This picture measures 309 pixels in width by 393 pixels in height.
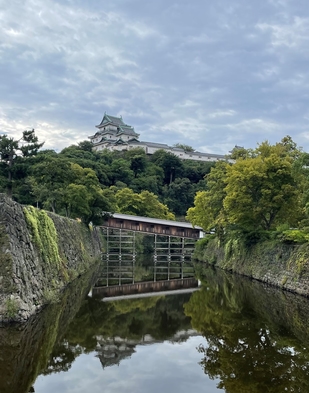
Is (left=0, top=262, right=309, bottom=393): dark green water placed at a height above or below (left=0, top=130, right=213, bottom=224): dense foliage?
below

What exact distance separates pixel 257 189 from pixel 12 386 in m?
20.8

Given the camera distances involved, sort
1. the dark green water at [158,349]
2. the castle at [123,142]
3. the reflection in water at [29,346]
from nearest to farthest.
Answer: the reflection in water at [29,346], the dark green water at [158,349], the castle at [123,142]

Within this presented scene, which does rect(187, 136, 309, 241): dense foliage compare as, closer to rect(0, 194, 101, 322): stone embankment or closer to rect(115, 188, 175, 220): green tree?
rect(0, 194, 101, 322): stone embankment

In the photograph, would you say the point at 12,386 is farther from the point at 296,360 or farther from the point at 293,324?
the point at 293,324

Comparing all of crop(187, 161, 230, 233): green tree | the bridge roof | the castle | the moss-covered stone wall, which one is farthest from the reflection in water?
the castle

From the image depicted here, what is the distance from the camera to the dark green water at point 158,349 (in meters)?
7.27

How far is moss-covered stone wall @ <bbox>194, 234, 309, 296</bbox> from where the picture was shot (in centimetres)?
1881

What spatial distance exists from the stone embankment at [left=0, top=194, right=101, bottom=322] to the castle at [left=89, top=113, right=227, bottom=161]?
259 ft

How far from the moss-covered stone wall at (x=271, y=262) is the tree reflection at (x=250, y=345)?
2333 mm

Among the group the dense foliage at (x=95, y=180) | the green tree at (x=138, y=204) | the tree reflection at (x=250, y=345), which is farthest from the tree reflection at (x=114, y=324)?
the green tree at (x=138, y=204)

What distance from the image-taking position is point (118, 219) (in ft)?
164

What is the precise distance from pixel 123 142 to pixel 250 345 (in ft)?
296

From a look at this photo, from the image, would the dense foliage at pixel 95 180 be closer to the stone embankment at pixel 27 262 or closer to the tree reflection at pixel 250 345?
the stone embankment at pixel 27 262

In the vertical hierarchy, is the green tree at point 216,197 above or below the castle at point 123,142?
below
